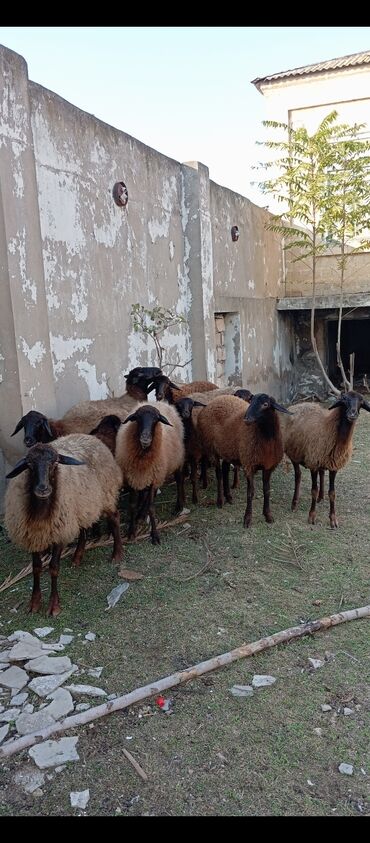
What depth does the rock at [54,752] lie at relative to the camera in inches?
122

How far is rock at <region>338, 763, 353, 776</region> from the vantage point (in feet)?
9.88

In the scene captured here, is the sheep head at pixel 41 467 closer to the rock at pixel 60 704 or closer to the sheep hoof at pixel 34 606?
the sheep hoof at pixel 34 606

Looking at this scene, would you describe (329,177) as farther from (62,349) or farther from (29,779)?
(29,779)

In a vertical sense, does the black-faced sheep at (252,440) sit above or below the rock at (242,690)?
above

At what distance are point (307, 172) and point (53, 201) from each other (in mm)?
7565

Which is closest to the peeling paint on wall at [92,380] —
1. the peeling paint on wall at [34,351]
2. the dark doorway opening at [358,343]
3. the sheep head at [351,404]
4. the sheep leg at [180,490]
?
the peeling paint on wall at [34,351]

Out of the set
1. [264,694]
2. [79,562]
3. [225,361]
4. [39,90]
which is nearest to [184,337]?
[225,361]

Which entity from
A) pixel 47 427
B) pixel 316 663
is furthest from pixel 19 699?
pixel 47 427

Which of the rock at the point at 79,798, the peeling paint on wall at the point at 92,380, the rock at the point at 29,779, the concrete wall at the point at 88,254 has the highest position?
the concrete wall at the point at 88,254

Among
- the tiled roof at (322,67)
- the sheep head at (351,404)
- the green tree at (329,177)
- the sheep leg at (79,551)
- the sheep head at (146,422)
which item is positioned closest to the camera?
the sheep leg at (79,551)

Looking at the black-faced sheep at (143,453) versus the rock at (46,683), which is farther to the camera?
the black-faced sheep at (143,453)

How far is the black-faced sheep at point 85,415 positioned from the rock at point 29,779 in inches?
122

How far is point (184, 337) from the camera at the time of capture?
10.8 m

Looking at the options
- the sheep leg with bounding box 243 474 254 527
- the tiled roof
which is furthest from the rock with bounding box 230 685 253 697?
the tiled roof
